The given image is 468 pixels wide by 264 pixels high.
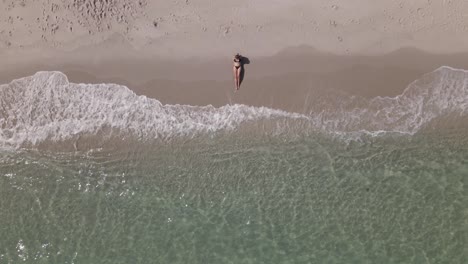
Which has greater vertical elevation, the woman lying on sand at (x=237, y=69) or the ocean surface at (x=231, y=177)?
the woman lying on sand at (x=237, y=69)

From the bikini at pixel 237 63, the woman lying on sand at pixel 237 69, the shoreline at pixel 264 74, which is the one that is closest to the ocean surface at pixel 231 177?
the shoreline at pixel 264 74

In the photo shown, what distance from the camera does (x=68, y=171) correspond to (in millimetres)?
11055

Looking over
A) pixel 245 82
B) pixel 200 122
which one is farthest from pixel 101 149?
pixel 245 82

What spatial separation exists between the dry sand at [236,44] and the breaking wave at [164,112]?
0.17 metres

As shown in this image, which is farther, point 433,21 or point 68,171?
point 68,171

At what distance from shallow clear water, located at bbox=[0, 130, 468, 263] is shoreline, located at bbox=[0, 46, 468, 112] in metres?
0.82

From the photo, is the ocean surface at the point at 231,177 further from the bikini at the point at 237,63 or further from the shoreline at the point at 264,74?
the bikini at the point at 237,63

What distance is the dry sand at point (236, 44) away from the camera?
1042cm

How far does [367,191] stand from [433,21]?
3.19m

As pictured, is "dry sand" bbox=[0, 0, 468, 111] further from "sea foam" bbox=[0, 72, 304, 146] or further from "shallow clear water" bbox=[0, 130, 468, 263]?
"shallow clear water" bbox=[0, 130, 468, 263]

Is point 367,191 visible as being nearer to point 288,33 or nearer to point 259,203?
point 259,203

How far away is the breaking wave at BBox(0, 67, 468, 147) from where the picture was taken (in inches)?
416

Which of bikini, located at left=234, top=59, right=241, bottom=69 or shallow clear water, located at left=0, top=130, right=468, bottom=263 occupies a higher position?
bikini, located at left=234, top=59, right=241, bottom=69

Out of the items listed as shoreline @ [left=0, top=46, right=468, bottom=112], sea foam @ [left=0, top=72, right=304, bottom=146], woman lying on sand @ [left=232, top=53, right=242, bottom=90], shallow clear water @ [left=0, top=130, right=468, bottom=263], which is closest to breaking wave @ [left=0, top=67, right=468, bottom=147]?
sea foam @ [left=0, top=72, right=304, bottom=146]
